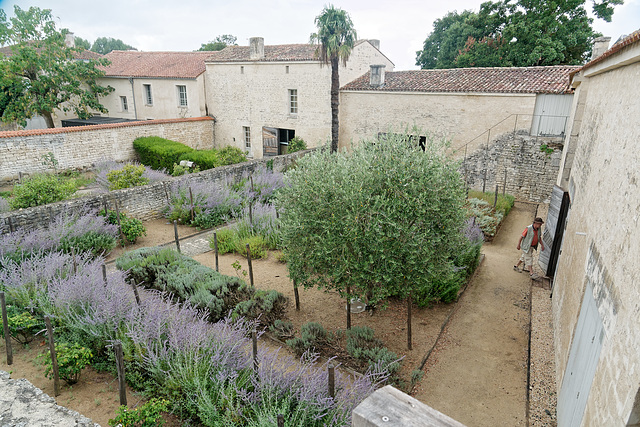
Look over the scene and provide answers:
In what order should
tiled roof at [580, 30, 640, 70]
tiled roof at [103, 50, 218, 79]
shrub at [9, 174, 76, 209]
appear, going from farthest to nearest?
tiled roof at [103, 50, 218, 79] < shrub at [9, 174, 76, 209] < tiled roof at [580, 30, 640, 70]

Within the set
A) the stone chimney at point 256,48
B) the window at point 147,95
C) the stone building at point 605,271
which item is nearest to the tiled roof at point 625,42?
the stone building at point 605,271

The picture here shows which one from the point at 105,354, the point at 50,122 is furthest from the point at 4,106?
the point at 105,354

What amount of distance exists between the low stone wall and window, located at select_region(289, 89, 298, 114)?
9607 millimetres

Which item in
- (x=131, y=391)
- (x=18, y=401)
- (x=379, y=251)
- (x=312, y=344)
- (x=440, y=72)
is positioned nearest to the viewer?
(x=18, y=401)

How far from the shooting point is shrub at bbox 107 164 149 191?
1239 cm

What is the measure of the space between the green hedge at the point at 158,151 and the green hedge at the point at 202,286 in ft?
35.3

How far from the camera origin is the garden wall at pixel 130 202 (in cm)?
880

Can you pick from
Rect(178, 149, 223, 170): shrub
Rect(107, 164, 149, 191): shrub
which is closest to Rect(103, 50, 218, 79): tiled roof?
Rect(178, 149, 223, 170): shrub

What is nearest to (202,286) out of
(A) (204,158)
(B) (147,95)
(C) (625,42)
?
(C) (625,42)

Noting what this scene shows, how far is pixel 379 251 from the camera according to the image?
5363 millimetres

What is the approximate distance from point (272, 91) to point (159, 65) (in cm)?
892

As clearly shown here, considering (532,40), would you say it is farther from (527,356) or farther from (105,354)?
(105,354)

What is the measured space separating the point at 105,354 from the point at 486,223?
991cm

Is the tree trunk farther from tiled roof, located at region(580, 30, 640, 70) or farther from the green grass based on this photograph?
tiled roof, located at region(580, 30, 640, 70)
